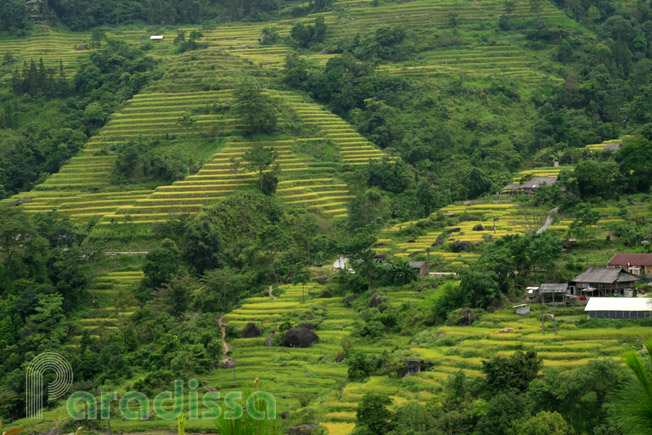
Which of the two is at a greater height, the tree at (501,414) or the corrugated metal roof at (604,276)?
the tree at (501,414)

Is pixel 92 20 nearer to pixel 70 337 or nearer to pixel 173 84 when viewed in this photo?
pixel 173 84

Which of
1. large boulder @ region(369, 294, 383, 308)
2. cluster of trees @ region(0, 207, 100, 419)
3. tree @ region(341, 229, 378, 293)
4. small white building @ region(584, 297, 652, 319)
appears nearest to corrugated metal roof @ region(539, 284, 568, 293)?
small white building @ region(584, 297, 652, 319)

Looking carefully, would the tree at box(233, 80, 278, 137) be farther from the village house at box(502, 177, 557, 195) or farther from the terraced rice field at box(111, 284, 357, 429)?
the terraced rice field at box(111, 284, 357, 429)

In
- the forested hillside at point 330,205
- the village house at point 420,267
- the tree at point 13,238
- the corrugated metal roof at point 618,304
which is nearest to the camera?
the forested hillside at point 330,205

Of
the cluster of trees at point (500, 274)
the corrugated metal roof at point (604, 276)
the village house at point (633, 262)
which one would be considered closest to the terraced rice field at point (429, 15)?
the cluster of trees at point (500, 274)

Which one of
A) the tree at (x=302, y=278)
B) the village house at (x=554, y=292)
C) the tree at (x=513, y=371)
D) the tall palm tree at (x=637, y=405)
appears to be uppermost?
the tall palm tree at (x=637, y=405)

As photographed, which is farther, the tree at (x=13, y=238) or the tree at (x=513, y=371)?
the tree at (x=13, y=238)

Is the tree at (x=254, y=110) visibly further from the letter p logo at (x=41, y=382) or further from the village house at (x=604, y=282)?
the village house at (x=604, y=282)
